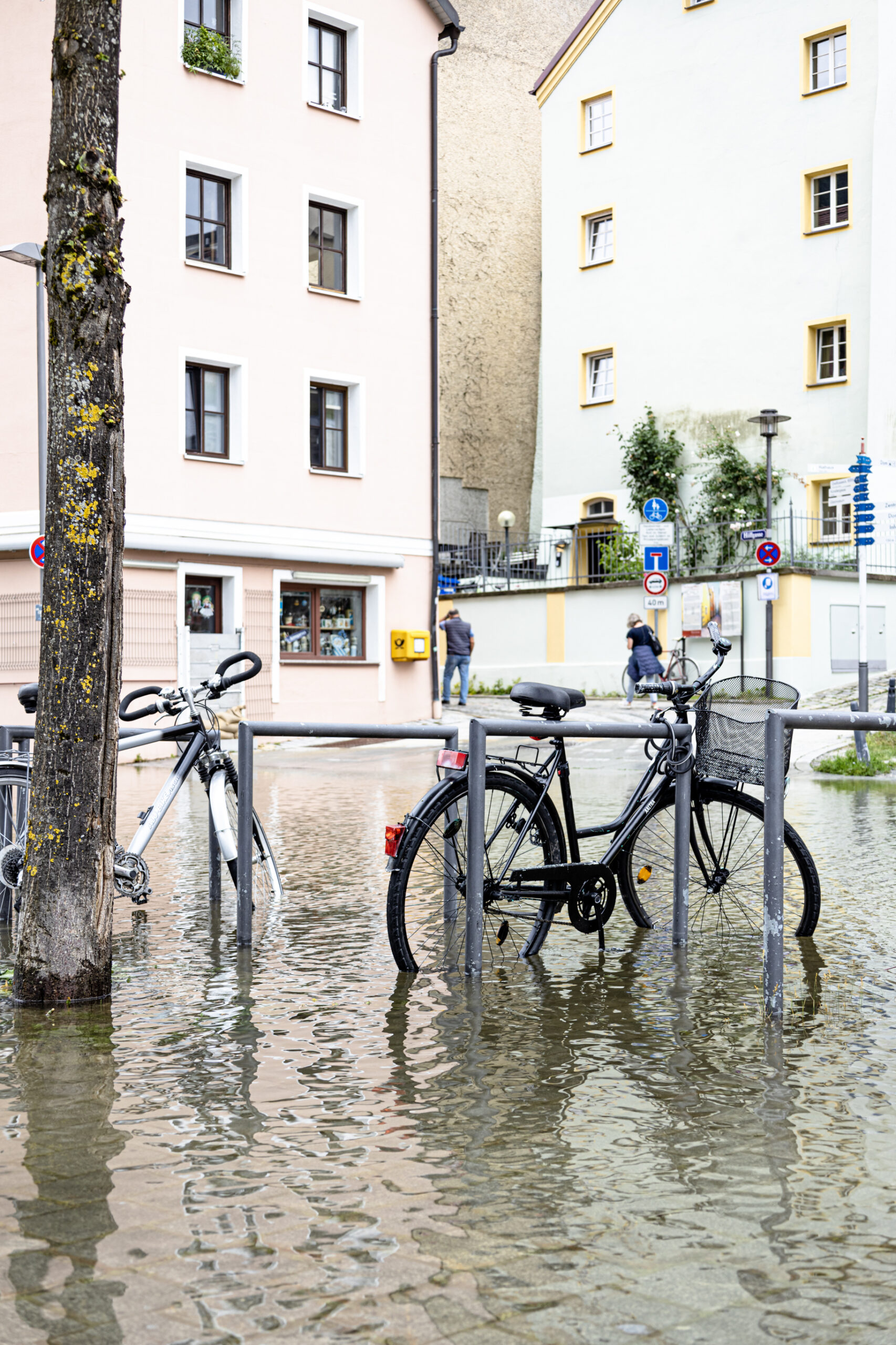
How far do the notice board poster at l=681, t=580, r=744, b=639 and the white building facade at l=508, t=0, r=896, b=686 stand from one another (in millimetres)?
297

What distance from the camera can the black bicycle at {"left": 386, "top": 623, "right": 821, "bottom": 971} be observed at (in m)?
6.20

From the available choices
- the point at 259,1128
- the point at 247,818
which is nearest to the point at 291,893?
the point at 247,818

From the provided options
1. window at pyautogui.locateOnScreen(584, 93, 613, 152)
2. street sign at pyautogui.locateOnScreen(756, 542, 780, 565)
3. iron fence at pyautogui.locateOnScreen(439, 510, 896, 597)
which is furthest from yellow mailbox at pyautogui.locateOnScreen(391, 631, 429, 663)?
window at pyautogui.locateOnScreen(584, 93, 613, 152)

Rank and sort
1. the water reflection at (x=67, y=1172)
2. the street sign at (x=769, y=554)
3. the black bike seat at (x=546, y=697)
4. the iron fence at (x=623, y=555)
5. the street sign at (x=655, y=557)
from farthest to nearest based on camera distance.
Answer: the iron fence at (x=623, y=555)
the street sign at (x=655, y=557)
the street sign at (x=769, y=554)
the black bike seat at (x=546, y=697)
the water reflection at (x=67, y=1172)

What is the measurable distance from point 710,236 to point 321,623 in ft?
48.2

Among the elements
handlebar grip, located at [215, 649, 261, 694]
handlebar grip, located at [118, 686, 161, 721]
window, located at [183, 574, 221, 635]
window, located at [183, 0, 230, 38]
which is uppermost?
window, located at [183, 0, 230, 38]

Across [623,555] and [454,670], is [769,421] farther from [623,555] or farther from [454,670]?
[454,670]

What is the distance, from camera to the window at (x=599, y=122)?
37781 millimetres

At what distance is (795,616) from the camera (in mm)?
28172

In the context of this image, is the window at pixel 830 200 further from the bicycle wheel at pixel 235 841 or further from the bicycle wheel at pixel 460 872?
the bicycle wheel at pixel 460 872

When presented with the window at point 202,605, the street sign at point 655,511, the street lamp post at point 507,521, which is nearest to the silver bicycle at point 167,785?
the window at point 202,605

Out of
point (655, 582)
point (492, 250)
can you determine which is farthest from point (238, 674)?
point (492, 250)

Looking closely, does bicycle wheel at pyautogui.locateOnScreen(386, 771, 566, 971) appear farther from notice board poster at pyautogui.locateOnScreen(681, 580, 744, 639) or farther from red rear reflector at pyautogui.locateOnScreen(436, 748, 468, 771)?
notice board poster at pyautogui.locateOnScreen(681, 580, 744, 639)

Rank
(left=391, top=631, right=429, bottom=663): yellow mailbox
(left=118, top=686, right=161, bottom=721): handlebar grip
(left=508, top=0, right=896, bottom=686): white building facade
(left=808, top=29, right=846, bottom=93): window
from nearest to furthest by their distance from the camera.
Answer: (left=118, top=686, right=161, bottom=721): handlebar grip < (left=391, top=631, right=429, bottom=663): yellow mailbox < (left=508, top=0, right=896, bottom=686): white building facade < (left=808, top=29, right=846, bottom=93): window
